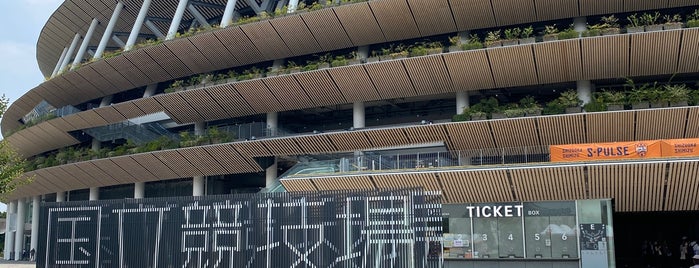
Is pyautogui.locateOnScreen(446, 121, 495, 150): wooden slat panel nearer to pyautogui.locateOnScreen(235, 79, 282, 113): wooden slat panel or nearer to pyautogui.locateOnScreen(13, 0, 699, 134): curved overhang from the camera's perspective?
pyautogui.locateOnScreen(13, 0, 699, 134): curved overhang

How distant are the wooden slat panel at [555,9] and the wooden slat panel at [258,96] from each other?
48.4 feet

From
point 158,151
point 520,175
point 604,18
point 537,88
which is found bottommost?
point 520,175

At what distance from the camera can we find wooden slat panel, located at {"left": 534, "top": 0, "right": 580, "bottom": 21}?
33219mm

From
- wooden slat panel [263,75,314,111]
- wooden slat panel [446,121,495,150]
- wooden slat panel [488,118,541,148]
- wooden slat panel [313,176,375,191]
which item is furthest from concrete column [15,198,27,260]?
wooden slat panel [488,118,541,148]

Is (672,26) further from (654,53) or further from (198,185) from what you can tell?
(198,185)

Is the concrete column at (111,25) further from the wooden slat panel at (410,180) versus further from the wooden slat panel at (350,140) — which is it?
the wooden slat panel at (410,180)

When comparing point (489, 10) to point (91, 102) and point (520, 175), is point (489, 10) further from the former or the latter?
point (91, 102)

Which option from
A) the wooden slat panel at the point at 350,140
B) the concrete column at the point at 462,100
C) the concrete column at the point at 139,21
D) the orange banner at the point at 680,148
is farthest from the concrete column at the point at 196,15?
the orange banner at the point at 680,148

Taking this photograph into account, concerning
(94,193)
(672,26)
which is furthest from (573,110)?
(94,193)

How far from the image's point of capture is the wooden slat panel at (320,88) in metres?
35.5

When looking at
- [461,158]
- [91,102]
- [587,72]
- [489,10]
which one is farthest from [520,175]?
[91,102]

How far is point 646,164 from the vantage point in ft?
81.8

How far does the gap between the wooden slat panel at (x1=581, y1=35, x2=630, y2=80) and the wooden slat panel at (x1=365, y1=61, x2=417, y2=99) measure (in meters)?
8.48

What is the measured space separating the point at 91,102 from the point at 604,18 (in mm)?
36690
